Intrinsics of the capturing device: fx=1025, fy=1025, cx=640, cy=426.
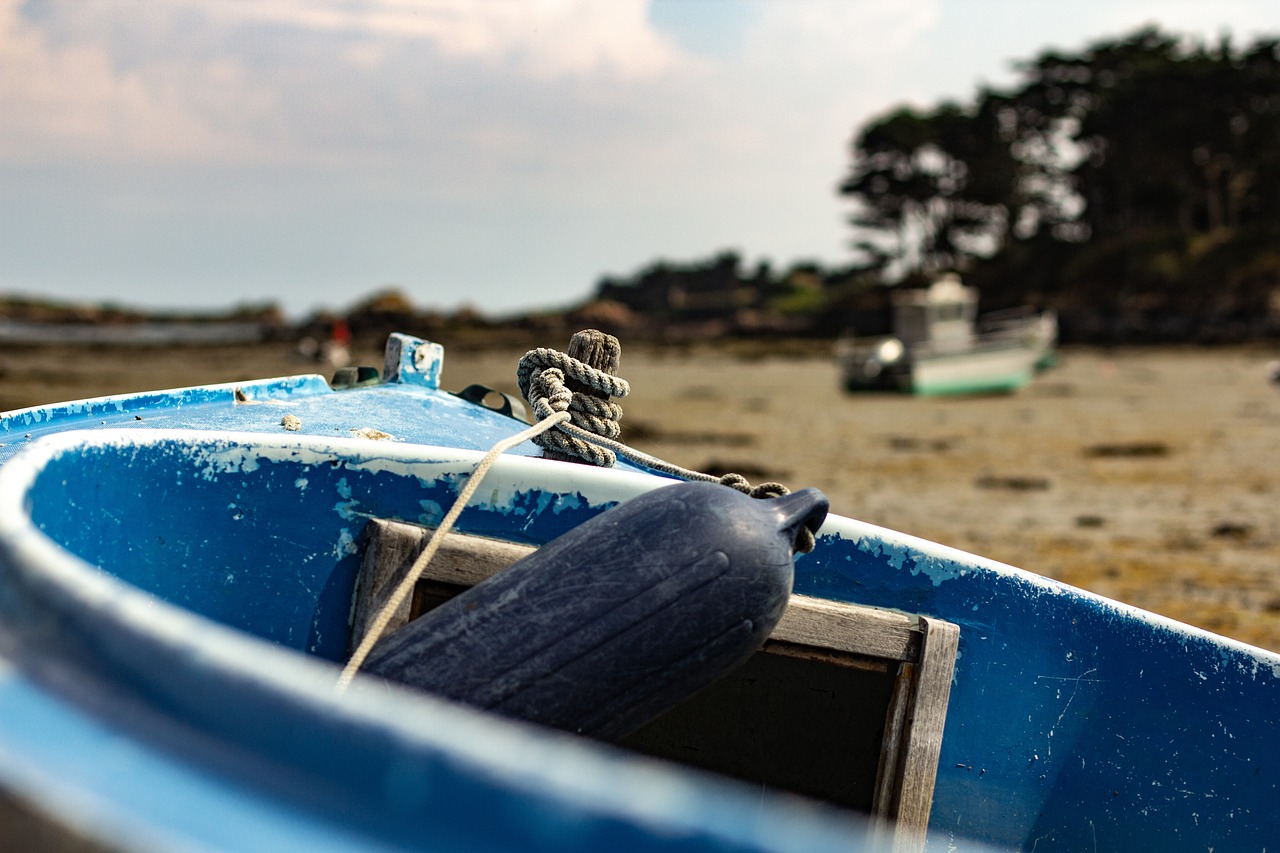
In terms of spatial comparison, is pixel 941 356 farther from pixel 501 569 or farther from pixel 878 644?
pixel 501 569

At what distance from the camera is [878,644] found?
7.52ft

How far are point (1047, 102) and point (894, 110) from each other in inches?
325

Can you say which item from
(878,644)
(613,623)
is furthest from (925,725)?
(613,623)

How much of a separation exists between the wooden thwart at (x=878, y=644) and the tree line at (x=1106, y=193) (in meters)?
37.4

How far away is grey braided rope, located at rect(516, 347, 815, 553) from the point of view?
2.54 metres

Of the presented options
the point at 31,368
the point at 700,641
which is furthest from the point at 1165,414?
the point at 31,368

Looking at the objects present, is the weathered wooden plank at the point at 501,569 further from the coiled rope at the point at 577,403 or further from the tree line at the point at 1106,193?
the tree line at the point at 1106,193

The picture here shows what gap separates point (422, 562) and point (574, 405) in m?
0.92

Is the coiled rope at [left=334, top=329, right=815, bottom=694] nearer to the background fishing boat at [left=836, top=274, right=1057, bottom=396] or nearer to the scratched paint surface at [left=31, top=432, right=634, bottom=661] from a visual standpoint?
the scratched paint surface at [left=31, top=432, right=634, bottom=661]

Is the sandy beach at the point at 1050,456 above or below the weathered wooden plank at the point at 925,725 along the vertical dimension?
below

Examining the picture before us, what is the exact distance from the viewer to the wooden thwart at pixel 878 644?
228cm

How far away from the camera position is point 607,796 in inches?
32.9

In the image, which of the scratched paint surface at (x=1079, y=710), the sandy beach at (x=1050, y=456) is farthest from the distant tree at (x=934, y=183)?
the scratched paint surface at (x=1079, y=710)

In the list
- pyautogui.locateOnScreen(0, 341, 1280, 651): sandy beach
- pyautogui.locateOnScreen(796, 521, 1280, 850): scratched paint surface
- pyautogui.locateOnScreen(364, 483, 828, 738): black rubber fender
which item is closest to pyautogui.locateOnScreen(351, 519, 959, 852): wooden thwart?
pyautogui.locateOnScreen(796, 521, 1280, 850): scratched paint surface
